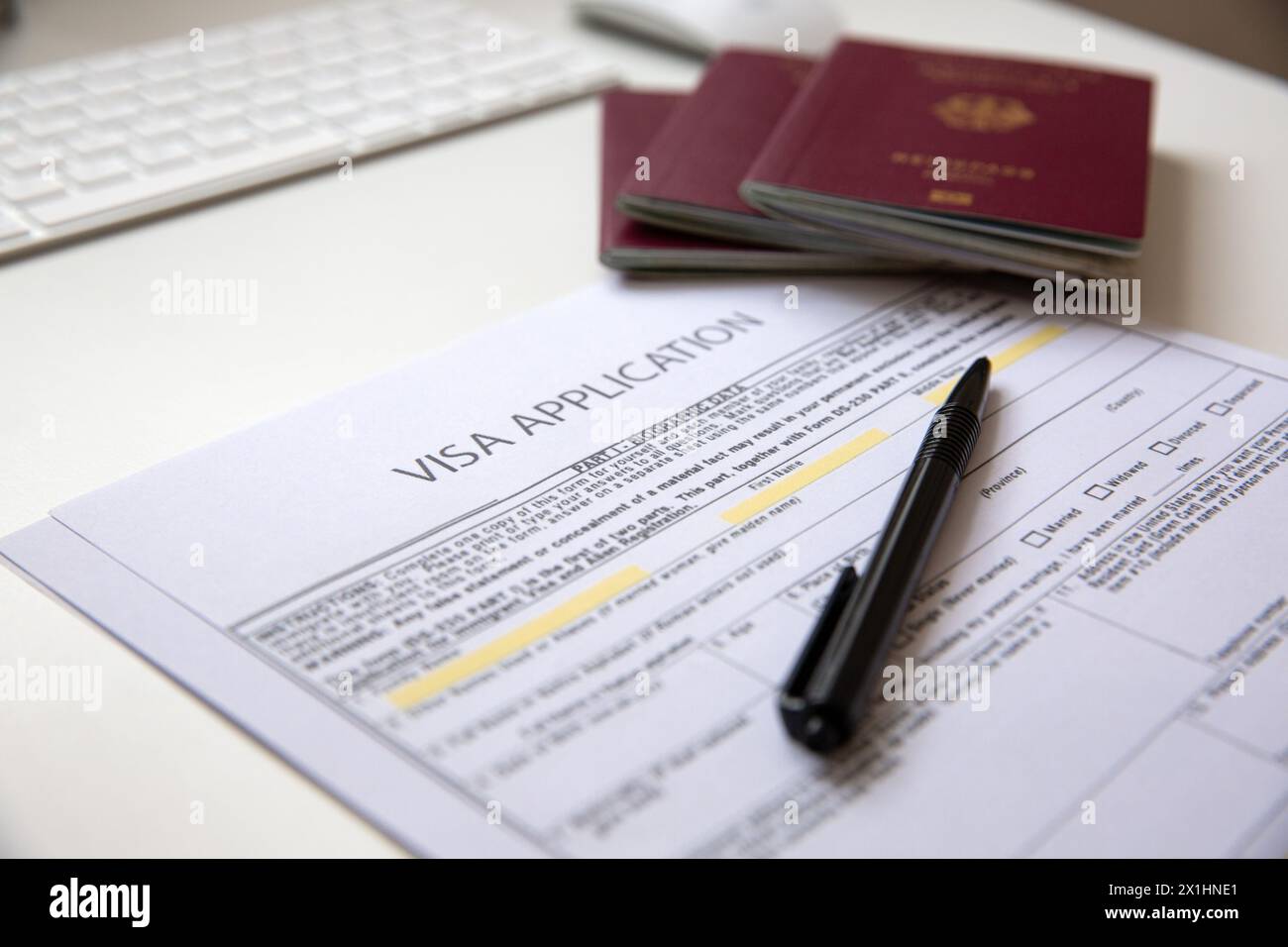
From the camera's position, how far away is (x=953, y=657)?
0.45 metres

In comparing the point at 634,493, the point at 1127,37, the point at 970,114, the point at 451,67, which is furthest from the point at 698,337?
the point at 1127,37

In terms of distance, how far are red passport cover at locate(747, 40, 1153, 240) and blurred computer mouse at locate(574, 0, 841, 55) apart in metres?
0.14

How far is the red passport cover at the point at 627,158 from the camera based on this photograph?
73 centimetres

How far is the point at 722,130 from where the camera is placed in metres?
0.80

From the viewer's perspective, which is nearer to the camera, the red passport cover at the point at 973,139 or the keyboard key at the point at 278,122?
the red passport cover at the point at 973,139

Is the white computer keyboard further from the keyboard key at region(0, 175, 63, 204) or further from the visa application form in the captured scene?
the visa application form

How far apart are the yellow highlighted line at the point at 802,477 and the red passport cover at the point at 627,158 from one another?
0.20m

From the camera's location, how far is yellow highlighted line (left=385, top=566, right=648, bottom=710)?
430mm

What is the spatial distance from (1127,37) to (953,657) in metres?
0.86

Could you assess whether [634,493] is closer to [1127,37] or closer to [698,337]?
[698,337]

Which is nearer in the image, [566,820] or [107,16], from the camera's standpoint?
[566,820]
